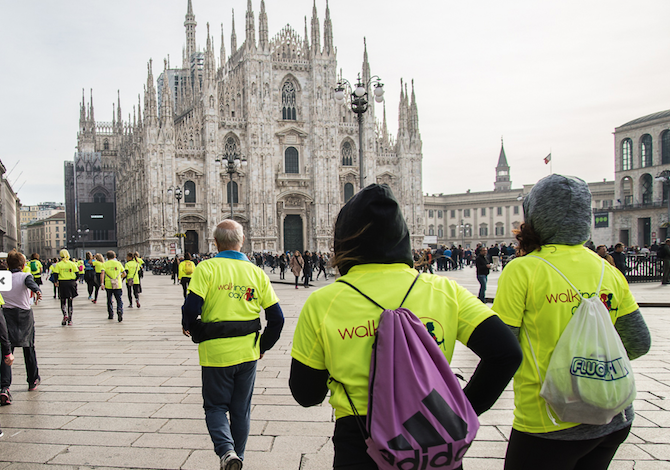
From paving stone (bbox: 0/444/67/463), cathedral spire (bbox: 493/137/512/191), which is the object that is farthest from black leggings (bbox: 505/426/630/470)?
cathedral spire (bbox: 493/137/512/191)

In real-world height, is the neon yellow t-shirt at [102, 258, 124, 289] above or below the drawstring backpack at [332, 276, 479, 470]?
below

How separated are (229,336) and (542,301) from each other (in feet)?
6.47

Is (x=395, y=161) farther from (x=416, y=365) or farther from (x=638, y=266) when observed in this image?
(x=416, y=365)

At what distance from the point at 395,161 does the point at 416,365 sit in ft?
150

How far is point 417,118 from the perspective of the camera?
46.7 meters

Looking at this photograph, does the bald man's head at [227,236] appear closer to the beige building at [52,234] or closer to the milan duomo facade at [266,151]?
the milan duomo facade at [266,151]

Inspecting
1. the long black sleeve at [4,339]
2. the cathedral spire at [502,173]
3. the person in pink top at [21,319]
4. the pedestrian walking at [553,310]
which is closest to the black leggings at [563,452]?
the pedestrian walking at [553,310]

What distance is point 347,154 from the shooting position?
149ft

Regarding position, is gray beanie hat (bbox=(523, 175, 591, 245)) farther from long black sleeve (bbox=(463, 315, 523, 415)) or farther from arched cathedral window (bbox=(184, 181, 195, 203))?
arched cathedral window (bbox=(184, 181, 195, 203))

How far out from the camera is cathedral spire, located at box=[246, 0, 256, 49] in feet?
134

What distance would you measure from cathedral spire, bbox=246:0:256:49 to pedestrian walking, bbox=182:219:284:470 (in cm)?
4073

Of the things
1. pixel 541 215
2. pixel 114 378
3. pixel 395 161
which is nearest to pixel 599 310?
pixel 541 215

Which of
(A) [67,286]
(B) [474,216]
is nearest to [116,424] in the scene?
(A) [67,286]

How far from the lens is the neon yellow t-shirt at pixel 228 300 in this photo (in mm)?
3354
